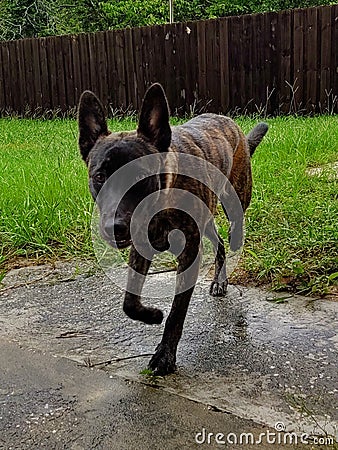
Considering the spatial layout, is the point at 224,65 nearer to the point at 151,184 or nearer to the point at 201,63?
the point at 201,63

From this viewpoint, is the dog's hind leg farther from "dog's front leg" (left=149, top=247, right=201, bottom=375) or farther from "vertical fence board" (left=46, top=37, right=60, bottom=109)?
"vertical fence board" (left=46, top=37, right=60, bottom=109)

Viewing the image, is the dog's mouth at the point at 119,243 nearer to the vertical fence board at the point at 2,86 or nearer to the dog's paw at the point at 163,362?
the dog's paw at the point at 163,362

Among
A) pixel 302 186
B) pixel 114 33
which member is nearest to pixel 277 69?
pixel 114 33

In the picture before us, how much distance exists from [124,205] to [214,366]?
66 cm

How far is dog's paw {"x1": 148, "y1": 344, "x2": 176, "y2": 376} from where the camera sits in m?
2.16

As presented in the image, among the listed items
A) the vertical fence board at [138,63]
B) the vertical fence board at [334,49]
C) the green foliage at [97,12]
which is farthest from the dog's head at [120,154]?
the green foliage at [97,12]

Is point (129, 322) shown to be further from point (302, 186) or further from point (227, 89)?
point (227, 89)

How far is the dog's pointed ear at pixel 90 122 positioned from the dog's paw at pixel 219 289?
0.94 meters

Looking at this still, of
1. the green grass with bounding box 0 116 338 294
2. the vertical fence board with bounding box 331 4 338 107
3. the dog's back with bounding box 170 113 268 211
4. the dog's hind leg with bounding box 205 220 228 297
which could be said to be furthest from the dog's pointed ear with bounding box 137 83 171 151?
the vertical fence board with bounding box 331 4 338 107

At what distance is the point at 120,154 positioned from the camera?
7.25 ft

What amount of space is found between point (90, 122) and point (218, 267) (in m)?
1.04

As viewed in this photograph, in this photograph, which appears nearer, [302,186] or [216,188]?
[216,188]

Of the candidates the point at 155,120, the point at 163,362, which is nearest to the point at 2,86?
the point at 155,120

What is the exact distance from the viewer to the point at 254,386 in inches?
80.0
